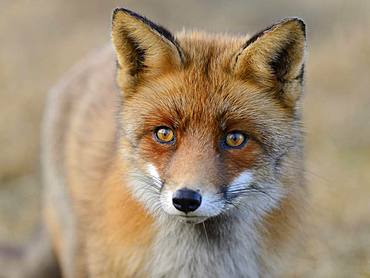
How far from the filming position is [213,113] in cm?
490

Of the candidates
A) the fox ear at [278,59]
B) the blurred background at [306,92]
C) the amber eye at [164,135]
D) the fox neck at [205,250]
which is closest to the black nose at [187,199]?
the amber eye at [164,135]

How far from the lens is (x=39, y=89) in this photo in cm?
1169

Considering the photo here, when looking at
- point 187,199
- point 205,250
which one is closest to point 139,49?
point 187,199

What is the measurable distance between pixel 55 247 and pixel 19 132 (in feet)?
11.6

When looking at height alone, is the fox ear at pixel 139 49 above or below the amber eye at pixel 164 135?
above

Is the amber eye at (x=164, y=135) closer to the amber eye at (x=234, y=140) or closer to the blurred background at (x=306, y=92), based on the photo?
the amber eye at (x=234, y=140)

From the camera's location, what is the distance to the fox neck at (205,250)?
528 centimetres

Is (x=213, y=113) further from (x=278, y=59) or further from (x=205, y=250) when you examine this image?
(x=205, y=250)

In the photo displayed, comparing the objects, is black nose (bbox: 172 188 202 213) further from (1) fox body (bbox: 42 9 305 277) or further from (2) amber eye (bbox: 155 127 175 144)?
(2) amber eye (bbox: 155 127 175 144)

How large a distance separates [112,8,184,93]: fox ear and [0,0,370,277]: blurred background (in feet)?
4.66

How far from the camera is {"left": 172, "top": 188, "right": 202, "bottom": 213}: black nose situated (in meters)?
4.49

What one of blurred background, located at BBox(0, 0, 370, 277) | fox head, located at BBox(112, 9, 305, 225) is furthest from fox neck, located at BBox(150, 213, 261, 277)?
blurred background, located at BBox(0, 0, 370, 277)

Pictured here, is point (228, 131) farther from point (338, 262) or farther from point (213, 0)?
point (213, 0)

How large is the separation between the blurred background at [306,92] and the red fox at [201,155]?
0.65 metres
